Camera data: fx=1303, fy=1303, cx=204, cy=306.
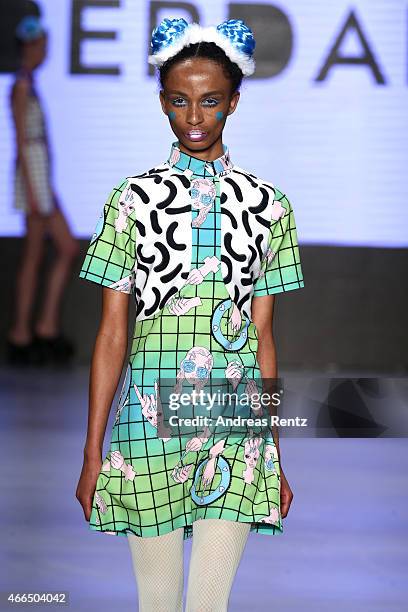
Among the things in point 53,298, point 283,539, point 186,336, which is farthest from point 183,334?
point 53,298

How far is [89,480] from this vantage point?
1.99 meters

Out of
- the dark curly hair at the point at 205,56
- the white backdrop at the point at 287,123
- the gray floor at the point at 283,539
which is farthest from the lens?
the white backdrop at the point at 287,123

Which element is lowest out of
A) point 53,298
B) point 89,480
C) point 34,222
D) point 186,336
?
point 53,298

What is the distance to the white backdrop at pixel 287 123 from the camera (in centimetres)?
957

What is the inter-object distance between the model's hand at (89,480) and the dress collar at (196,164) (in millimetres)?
464

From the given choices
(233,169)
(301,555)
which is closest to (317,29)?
(301,555)

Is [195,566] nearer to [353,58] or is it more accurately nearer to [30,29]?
[353,58]

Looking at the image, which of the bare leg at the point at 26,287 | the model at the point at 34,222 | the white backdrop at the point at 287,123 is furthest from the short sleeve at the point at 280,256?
the bare leg at the point at 26,287

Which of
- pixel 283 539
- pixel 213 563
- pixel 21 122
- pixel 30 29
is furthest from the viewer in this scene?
pixel 30 29

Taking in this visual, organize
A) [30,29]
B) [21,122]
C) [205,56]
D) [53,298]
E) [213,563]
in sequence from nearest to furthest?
[213,563] → [205,56] → [21,122] → [30,29] → [53,298]

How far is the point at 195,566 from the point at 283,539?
2.09 meters

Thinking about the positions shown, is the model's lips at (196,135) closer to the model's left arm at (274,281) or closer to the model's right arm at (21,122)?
the model's left arm at (274,281)

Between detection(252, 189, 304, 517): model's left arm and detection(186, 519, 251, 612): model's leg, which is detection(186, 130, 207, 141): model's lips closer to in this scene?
detection(252, 189, 304, 517): model's left arm

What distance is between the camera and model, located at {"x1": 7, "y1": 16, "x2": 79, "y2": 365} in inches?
379
